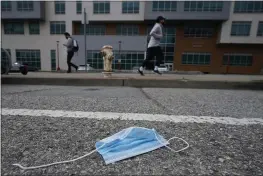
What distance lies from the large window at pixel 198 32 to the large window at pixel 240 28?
3.41 m

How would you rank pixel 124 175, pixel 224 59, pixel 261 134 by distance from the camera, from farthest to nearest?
pixel 224 59
pixel 261 134
pixel 124 175

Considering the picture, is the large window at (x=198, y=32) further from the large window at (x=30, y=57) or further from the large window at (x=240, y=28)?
the large window at (x=30, y=57)

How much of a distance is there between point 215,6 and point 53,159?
33.3m

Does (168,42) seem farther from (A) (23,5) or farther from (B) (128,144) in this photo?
(B) (128,144)

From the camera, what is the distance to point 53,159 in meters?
1.22

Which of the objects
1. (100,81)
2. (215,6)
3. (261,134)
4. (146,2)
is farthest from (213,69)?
(261,134)

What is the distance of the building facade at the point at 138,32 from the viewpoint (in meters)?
28.6

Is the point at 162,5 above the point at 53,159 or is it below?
above

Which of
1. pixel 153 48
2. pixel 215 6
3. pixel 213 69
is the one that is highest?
pixel 215 6

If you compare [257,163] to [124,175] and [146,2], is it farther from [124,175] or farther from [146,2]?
[146,2]

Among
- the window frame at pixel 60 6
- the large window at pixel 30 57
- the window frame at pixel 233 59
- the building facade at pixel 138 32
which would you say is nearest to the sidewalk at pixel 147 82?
the building facade at pixel 138 32

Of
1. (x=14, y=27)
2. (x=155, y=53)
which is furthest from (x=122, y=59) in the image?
(x=155, y=53)

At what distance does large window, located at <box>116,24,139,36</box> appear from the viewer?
31.0 m

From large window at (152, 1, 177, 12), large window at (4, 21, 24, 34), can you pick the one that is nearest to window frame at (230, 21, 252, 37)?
large window at (152, 1, 177, 12)
